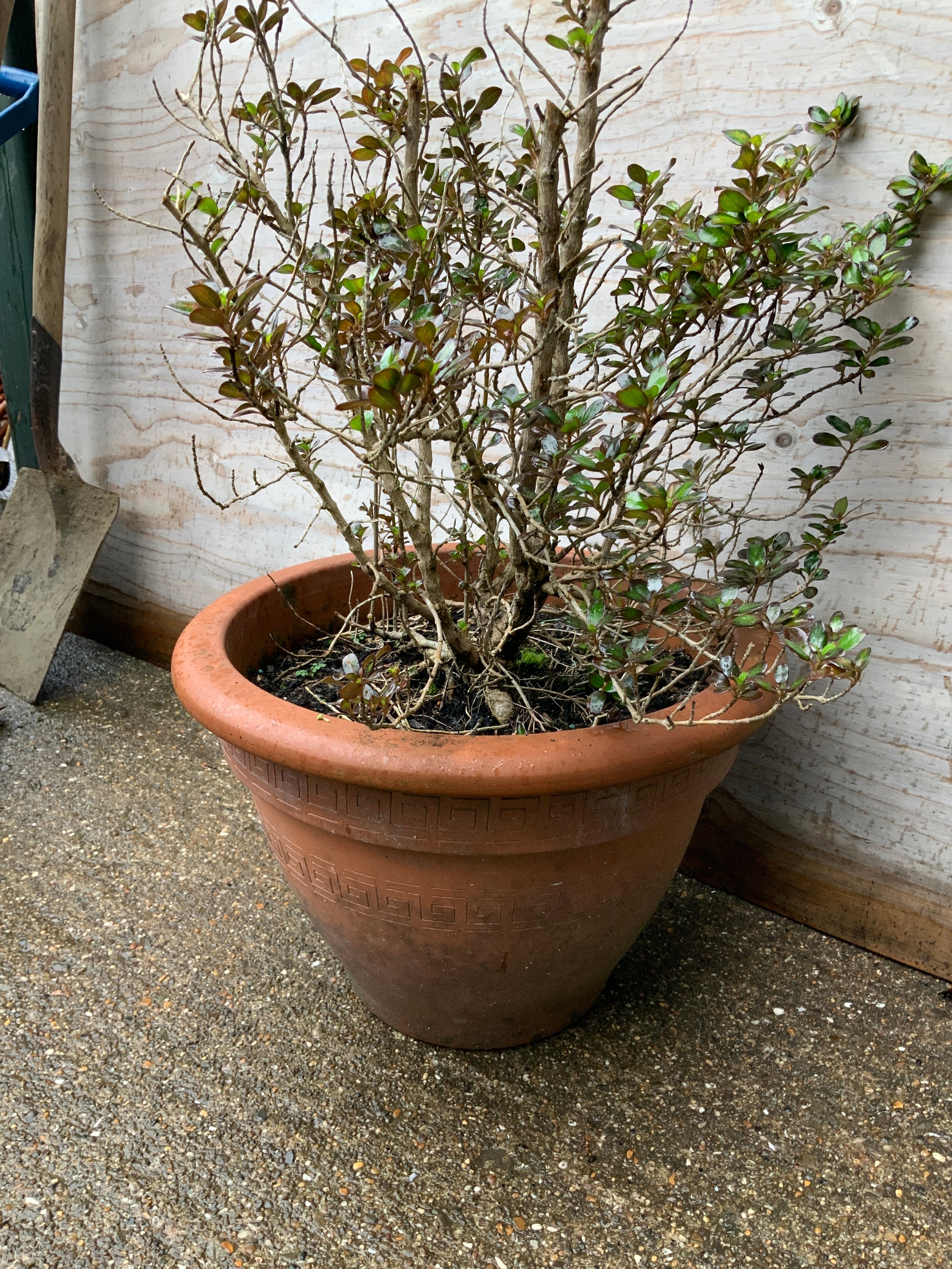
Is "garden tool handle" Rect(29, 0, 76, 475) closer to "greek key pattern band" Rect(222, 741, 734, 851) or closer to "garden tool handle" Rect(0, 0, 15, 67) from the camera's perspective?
"garden tool handle" Rect(0, 0, 15, 67)

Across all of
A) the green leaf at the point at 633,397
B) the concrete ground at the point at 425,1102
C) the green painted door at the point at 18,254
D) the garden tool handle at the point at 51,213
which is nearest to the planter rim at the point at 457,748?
the green leaf at the point at 633,397

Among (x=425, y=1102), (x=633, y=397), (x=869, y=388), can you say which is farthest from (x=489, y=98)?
(x=425, y=1102)

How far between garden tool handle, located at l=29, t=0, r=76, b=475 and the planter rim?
4.87 feet

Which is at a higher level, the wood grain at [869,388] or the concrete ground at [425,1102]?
the wood grain at [869,388]

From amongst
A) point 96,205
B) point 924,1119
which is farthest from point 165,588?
point 924,1119

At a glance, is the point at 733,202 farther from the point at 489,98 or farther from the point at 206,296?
the point at 206,296

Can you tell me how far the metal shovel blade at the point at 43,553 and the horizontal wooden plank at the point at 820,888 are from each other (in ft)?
5.29

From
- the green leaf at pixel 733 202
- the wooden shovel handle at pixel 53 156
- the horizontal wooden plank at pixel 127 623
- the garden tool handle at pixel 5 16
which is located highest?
the garden tool handle at pixel 5 16

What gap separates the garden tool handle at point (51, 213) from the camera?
6.80 feet

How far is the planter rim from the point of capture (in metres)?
0.97

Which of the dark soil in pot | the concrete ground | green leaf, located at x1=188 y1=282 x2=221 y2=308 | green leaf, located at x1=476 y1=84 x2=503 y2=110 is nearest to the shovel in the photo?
the concrete ground

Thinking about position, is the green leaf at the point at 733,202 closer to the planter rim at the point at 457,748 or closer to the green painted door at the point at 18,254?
the planter rim at the point at 457,748

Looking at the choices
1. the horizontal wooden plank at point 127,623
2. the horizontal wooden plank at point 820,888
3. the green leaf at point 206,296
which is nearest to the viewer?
the green leaf at point 206,296

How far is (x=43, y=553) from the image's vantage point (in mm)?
2354
